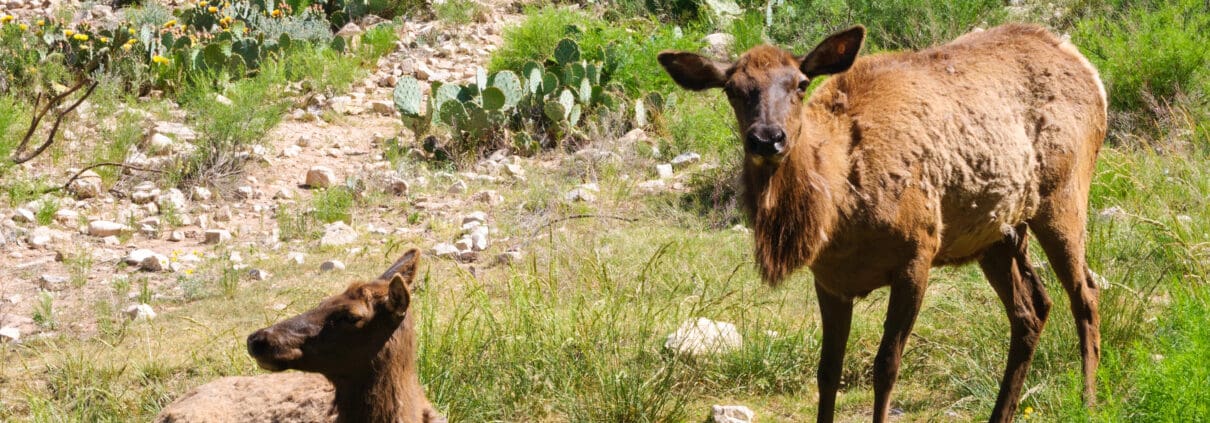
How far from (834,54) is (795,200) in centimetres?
77

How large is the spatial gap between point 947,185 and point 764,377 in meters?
1.66

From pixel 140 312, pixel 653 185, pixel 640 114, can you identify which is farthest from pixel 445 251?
pixel 640 114

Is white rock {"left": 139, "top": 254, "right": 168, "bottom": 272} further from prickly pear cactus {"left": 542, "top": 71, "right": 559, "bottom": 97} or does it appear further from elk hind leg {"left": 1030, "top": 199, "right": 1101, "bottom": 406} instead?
elk hind leg {"left": 1030, "top": 199, "right": 1101, "bottom": 406}

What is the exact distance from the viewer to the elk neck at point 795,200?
5.39 metres

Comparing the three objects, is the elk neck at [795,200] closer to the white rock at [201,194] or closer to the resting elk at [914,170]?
the resting elk at [914,170]

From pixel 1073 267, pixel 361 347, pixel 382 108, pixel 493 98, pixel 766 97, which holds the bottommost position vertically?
Answer: pixel 382 108

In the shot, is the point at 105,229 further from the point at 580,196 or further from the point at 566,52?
the point at 566,52

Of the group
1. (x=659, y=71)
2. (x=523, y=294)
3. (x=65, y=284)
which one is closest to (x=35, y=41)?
(x=65, y=284)

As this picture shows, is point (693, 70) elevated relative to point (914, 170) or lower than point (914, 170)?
elevated

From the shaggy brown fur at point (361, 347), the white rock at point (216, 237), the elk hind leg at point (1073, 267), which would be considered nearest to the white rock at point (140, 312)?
the white rock at point (216, 237)

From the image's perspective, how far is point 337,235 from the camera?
31.4 ft

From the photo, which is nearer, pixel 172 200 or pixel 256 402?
pixel 256 402

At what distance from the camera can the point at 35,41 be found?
13172 mm

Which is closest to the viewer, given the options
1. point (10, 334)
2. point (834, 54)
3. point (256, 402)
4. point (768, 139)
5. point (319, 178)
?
point (768, 139)
